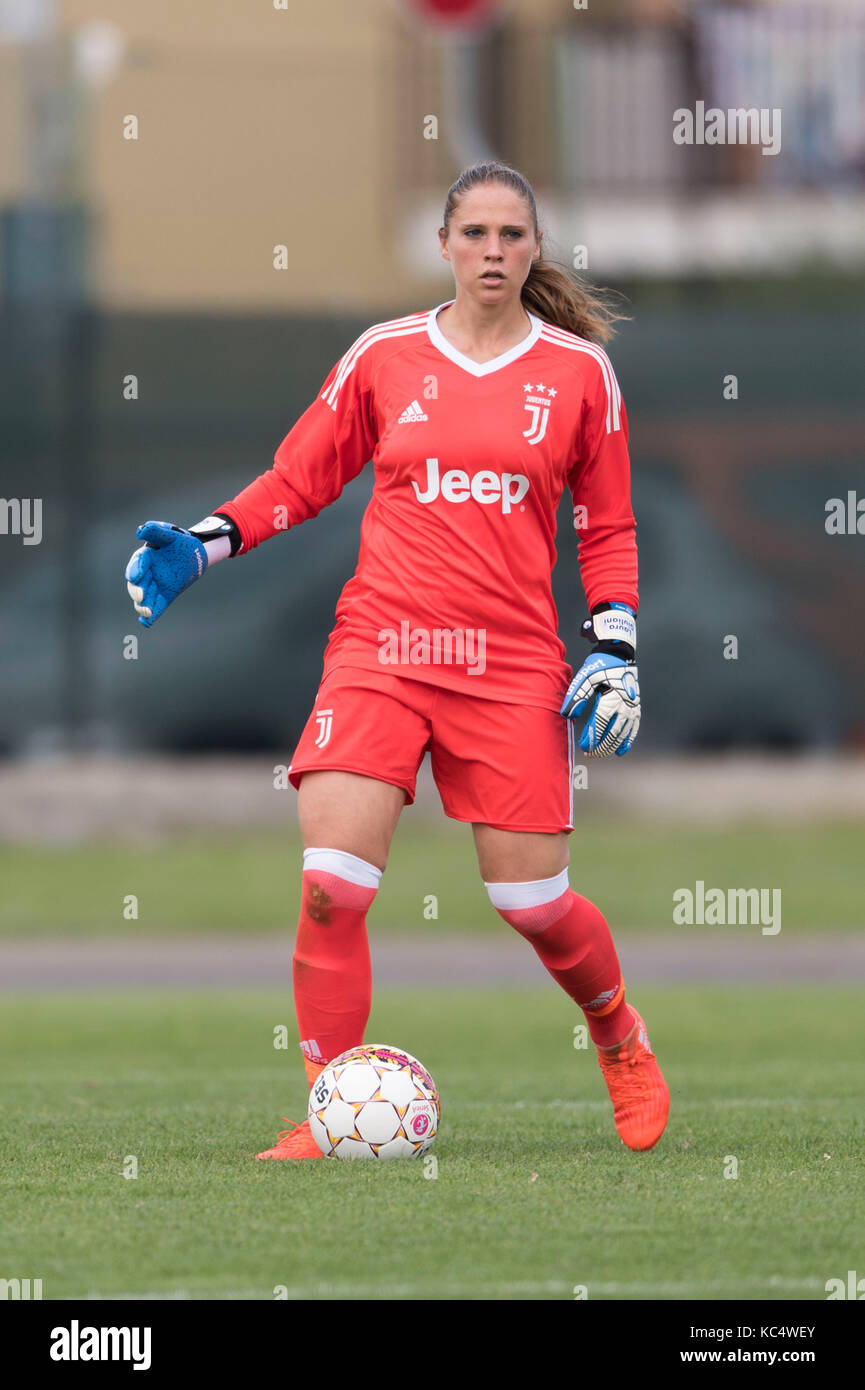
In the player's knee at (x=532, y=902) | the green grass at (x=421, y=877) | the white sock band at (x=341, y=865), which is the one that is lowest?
the green grass at (x=421, y=877)

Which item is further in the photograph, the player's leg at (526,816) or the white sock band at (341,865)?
the player's leg at (526,816)

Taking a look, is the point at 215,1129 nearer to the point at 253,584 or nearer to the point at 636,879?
the point at 636,879

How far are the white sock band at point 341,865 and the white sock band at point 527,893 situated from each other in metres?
0.35

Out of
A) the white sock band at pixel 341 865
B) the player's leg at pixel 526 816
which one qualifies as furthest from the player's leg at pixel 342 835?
the player's leg at pixel 526 816

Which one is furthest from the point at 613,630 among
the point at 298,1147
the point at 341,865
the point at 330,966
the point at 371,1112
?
the point at 298,1147

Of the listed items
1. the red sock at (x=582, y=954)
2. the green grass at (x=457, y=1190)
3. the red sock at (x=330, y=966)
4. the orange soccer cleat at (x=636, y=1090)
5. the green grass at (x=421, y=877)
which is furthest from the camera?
the green grass at (x=421, y=877)

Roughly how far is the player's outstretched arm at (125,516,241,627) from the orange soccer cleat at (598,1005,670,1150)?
1804 millimetres

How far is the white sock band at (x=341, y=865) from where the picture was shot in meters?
5.86

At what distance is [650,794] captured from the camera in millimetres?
16219

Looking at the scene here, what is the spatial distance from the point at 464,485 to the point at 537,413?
0.28 meters

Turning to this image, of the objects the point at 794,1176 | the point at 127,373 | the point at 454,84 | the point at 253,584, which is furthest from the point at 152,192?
the point at 794,1176

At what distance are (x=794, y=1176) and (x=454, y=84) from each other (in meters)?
15.3

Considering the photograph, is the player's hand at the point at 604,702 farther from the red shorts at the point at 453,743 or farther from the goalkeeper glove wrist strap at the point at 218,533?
the goalkeeper glove wrist strap at the point at 218,533

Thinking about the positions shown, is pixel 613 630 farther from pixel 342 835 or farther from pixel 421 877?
pixel 421 877
